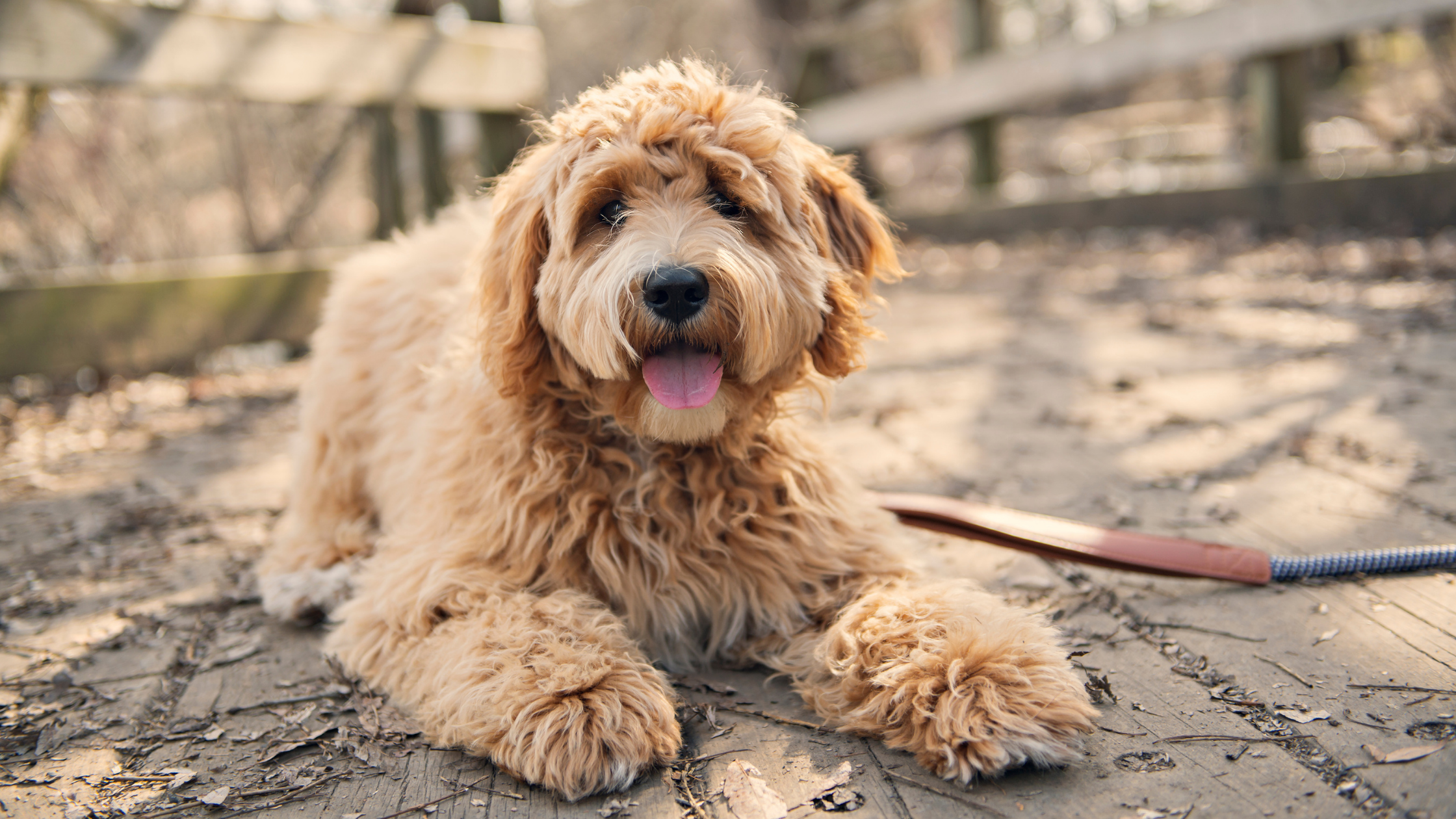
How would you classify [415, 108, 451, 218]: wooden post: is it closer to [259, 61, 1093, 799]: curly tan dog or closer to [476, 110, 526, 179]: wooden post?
[476, 110, 526, 179]: wooden post

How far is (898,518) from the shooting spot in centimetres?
309

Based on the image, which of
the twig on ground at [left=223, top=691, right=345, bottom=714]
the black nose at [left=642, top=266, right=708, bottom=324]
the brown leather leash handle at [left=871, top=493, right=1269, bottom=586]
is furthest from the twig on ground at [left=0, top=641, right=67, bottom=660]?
the brown leather leash handle at [left=871, top=493, right=1269, bottom=586]

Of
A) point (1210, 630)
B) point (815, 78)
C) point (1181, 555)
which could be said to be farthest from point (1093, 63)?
point (1210, 630)

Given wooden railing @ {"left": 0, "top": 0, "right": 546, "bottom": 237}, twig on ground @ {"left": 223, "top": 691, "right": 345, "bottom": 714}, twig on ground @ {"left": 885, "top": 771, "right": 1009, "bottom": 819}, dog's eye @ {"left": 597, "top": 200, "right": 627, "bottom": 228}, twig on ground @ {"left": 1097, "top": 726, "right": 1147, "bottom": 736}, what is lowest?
twig on ground @ {"left": 223, "top": 691, "right": 345, "bottom": 714}

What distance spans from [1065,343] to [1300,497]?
2.73m

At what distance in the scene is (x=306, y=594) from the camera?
2930 mm

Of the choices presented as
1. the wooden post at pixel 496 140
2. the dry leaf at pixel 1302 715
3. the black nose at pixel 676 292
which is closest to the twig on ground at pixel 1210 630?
the dry leaf at pixel 1302 715

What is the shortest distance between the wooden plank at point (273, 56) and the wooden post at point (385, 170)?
9.2 inches

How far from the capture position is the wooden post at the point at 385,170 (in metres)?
7.05

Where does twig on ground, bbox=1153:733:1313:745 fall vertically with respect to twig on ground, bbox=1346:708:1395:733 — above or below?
below

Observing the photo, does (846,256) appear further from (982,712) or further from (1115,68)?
(1115,68)

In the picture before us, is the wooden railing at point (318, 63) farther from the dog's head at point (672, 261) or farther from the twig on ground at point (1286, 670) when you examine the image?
the twig on ground at point (1286, 670)

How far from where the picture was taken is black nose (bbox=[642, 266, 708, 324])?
2.23m

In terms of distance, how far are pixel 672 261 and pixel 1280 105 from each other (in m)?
7.57
